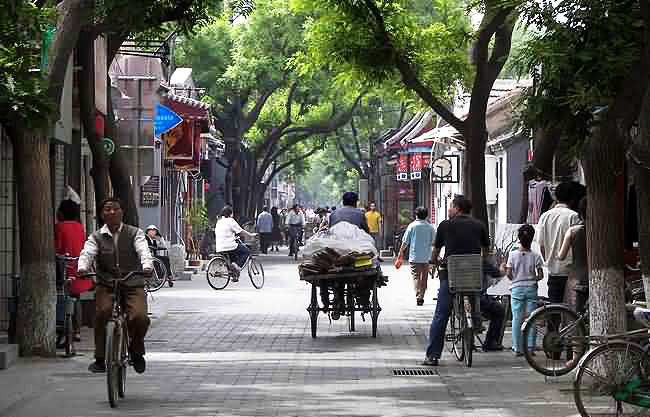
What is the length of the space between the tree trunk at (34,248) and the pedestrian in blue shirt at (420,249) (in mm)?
11156

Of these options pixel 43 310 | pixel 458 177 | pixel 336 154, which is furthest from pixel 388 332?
pixel 336 154

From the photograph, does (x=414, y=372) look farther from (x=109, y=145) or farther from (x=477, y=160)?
(x=109, y=145)

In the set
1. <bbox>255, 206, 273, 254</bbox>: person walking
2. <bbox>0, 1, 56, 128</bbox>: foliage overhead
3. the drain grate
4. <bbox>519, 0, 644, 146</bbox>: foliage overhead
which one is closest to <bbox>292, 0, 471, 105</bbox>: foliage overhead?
<bbox>519, 0, 644, 146</bbox>: foliage overhead

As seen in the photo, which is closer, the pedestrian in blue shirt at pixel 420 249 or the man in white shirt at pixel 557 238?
the man in white shirt at pixel 557 238

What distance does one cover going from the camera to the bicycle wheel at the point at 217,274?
31766mm

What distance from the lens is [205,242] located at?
46.4m

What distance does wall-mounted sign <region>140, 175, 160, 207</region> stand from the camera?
132 feet

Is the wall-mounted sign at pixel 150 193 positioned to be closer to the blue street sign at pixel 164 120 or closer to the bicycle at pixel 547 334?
the blue street sign at pixel 164 120

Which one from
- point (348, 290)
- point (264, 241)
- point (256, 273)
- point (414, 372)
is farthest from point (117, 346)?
point (264, 241)

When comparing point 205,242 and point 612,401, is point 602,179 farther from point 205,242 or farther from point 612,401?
point 205,242

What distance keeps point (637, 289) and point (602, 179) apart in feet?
5.75

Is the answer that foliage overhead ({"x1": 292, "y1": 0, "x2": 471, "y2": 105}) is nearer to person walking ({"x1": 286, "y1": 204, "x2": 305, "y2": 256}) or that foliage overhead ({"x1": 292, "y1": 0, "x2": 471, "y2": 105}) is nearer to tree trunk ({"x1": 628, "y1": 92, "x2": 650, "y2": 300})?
tree trunk ({"x1": 628, "y1": 92, "x2": 650, "y2": 300})

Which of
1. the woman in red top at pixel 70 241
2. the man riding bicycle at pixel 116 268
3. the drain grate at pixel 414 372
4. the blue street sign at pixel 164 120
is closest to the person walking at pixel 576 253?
the drain grate at pixel 414 372

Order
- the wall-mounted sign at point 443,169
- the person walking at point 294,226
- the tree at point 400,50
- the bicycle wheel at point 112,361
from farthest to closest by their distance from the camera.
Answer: the person walking at point 294,226
the wall-mounted sign at point 443,169
the tree at point 400,50
the bicycle wheel at point 112,361
